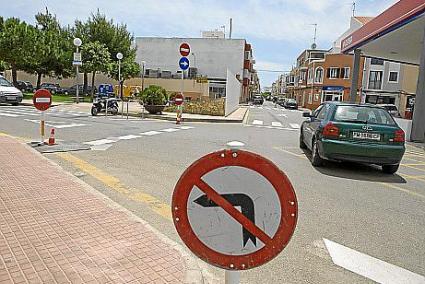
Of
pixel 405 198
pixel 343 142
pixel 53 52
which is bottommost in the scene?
pixel 405 198

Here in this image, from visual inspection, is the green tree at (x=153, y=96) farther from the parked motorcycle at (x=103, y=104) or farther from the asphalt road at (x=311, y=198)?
the asphalt road at (x=311, y=198)

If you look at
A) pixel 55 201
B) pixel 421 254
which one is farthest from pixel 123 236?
pixel 421 254

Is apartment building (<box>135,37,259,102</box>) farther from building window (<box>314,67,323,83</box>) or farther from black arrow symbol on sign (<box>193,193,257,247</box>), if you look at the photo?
black arrow symbol on sign (<box>193,193,257,247</box>)

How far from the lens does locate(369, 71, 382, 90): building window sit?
171 feet

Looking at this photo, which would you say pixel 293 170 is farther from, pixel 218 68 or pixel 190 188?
pixel 218 68

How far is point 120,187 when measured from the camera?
20.2 ft

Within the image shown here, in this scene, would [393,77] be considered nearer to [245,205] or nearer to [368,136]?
[368,136]

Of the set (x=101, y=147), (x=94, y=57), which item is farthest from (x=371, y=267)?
(x=94, y=57)

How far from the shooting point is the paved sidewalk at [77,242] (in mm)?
3129

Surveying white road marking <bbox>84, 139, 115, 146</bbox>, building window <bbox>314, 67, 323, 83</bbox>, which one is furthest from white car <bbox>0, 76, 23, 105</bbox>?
building window <bbox>314, 67, 323, 83</bbox>

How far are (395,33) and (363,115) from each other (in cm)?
1318

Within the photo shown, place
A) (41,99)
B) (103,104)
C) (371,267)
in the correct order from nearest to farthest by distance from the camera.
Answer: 1. (371,267)
2. (41,99)
3. (103,104)

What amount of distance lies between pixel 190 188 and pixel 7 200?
3820 millimetres

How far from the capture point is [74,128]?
45.1ft
